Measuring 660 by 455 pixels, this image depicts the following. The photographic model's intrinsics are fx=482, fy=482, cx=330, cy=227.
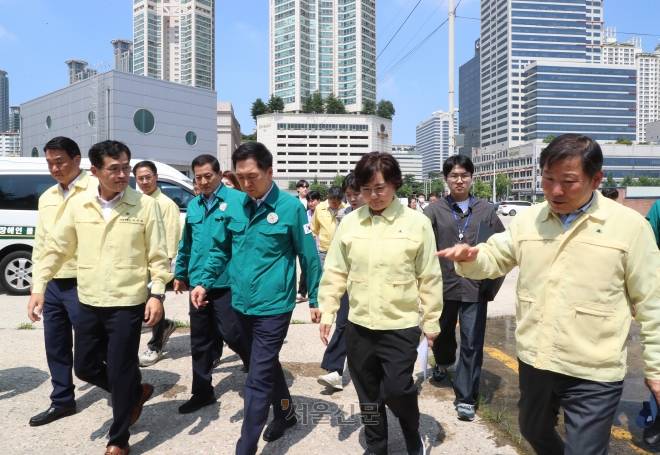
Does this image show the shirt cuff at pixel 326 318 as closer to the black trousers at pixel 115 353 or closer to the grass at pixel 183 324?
the black trousers at pixel 115 353

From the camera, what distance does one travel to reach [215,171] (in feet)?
13.6

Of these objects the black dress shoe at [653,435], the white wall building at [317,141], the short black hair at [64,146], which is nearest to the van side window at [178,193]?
the short black hair at [64,146]

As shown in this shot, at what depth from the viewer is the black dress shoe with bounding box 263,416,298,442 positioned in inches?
130

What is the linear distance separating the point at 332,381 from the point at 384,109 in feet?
403

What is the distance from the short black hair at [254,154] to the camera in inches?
124

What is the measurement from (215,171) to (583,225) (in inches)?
117

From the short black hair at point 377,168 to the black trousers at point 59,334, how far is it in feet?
7.45

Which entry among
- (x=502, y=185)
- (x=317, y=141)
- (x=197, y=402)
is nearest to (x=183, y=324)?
(x=197, y=402)

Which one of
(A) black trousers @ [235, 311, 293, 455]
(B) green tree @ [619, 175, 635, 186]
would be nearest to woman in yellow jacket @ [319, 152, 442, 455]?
(A) black trousers @ [235, 311, 293, 455]

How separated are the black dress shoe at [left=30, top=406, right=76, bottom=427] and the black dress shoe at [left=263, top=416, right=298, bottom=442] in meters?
1.58

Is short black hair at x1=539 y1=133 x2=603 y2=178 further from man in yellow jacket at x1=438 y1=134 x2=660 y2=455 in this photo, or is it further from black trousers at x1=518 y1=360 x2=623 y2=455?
black trousers at x1=518 y1=360 x2=623 y2=455

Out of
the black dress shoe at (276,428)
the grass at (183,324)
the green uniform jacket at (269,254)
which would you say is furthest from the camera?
the grass at (183,324)

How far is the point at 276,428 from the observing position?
3.34 meters

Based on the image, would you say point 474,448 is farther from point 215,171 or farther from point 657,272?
point 215,171
